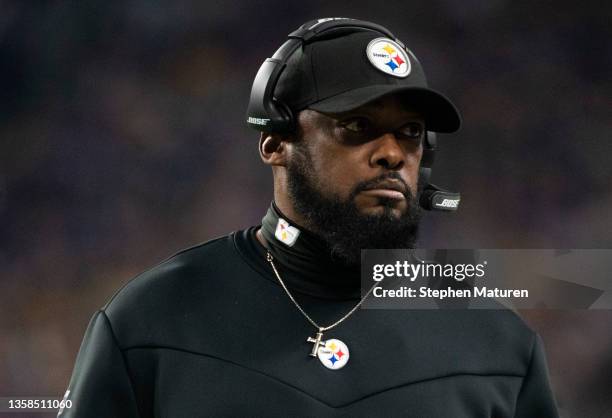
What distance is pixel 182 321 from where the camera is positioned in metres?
1.87

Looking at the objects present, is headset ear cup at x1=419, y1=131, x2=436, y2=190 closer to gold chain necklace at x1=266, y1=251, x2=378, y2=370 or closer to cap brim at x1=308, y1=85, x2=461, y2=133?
cap brim at x1=308, y1=85, x2=461, y2=133

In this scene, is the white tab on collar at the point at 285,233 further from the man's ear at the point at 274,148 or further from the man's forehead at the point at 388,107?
the man's forehead at the point at 388,107

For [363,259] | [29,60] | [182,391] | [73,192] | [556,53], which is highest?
[556,53]

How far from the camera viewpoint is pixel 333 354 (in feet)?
6.04

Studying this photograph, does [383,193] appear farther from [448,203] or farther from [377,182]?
[448,203]

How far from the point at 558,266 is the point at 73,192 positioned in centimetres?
142

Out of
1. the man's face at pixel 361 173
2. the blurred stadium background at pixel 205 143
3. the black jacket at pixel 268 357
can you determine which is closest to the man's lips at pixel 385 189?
the man's face at pixel 361 173

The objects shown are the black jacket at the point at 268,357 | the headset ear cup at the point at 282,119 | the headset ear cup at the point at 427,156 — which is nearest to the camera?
the black jacket at the point at 268,357

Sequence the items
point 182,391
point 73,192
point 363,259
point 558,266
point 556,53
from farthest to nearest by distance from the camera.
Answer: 1. point 556,53
2. point 73,192
3. point 558,266
4. point 363,259
5. point 182,391

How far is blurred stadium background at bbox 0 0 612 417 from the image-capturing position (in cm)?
326

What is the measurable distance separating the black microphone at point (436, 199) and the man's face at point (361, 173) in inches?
1.8

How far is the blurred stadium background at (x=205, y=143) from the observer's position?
326 cm

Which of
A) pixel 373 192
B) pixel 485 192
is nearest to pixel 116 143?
pixel 485 192

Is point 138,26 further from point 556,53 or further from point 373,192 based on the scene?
point 373,192
